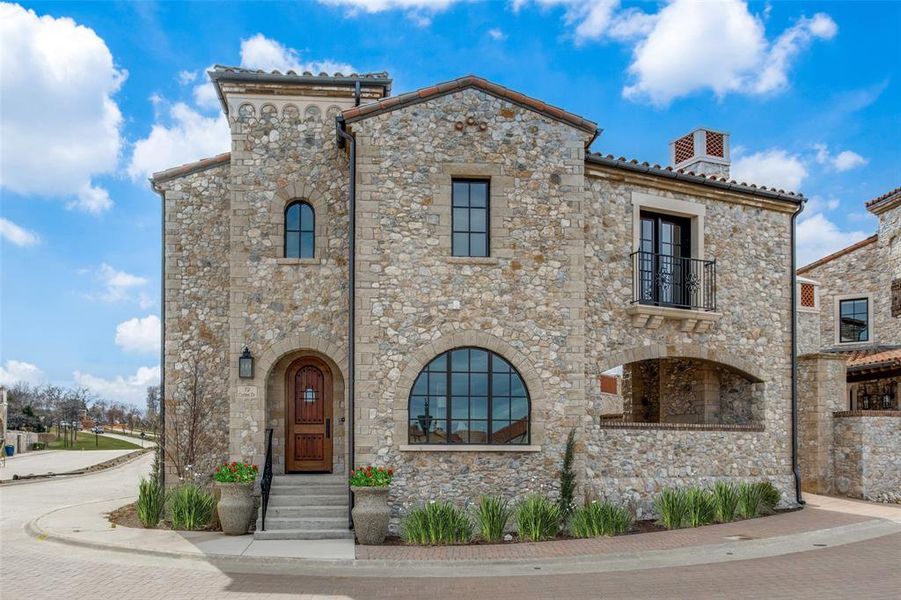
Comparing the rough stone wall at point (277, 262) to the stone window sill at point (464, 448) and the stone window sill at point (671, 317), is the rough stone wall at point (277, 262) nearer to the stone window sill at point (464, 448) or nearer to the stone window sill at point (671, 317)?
the stone window sill at point (464, 448)

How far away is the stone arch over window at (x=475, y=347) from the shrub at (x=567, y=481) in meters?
0.51

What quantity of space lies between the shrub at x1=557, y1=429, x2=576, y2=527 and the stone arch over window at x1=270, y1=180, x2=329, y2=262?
5.77 meters

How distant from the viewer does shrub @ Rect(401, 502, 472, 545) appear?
11641 mm

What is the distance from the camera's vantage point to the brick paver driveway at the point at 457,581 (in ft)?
29.2

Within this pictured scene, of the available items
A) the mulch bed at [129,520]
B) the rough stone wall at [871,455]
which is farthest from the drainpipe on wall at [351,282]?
the rough stone wall at [871,455]

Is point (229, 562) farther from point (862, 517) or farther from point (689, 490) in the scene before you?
point (862, 517)

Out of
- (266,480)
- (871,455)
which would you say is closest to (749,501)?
(871,455)

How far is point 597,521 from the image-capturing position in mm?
12312

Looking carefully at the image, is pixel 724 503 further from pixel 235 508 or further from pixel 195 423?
pixel 195 423

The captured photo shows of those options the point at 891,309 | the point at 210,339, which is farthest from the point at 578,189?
the point at 891,309

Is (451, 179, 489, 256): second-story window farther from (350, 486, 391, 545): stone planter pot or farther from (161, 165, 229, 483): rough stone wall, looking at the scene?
(161, 165, 229, 483): rough stone wall

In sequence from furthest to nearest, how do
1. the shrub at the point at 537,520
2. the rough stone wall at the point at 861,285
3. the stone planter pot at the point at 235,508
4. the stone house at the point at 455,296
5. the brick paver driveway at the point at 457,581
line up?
the rough stone wall at the point at 861,285, the stone house at the point at 455,296, the stone planter pot at the point at 235,508, the shrub at the point at 537,520, the brick paver driveway at the point at 457,581

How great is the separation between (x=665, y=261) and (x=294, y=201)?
7655mm

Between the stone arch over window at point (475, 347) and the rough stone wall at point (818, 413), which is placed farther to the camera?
the rough stone wall at point (818, 413)
